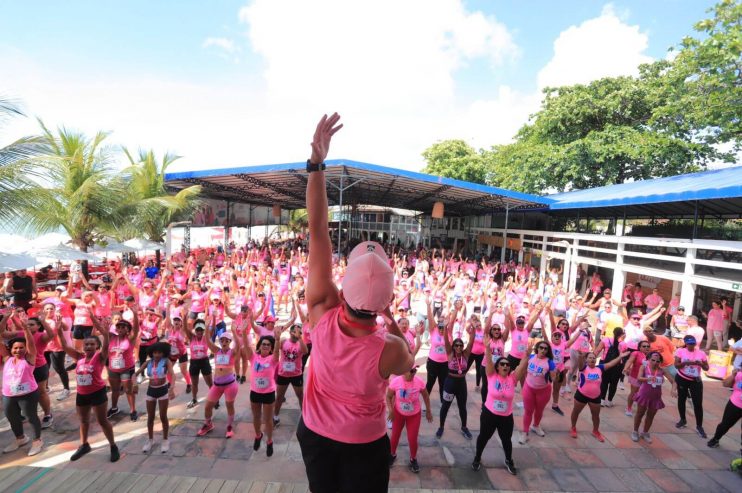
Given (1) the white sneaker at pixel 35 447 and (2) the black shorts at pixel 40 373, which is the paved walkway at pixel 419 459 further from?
(2) the black shorts at pixel 40 373

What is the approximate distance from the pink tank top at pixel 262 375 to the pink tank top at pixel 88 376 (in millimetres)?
1746

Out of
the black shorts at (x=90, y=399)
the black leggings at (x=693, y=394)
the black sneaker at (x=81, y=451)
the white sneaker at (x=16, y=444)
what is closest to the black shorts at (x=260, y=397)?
the black shorts at (x=90, y=399)

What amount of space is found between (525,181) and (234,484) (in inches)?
770

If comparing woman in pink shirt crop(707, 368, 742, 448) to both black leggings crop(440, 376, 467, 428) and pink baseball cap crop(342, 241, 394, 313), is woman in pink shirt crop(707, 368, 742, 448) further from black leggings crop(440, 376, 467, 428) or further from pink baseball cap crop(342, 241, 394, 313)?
pink baseball cap crop(342, 241, 394, 313)

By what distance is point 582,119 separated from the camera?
19.2 m

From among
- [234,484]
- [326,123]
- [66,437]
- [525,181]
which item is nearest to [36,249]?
[66,437]

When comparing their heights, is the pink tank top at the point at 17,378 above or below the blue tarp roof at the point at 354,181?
below

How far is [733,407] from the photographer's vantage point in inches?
194

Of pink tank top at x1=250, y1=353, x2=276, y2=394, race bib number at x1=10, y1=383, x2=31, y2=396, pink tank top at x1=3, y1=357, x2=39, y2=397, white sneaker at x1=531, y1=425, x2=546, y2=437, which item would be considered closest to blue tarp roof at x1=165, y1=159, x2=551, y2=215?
pink tank top at x1=250, y1=353, x2=276, y2=394

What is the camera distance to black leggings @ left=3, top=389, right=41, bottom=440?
4426 millimetres

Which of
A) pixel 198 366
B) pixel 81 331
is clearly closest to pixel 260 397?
pixel 198 366

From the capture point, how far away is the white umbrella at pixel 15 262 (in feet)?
25.6

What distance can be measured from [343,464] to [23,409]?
5155mm

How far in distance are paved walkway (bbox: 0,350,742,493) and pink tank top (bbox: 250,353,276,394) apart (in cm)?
77
